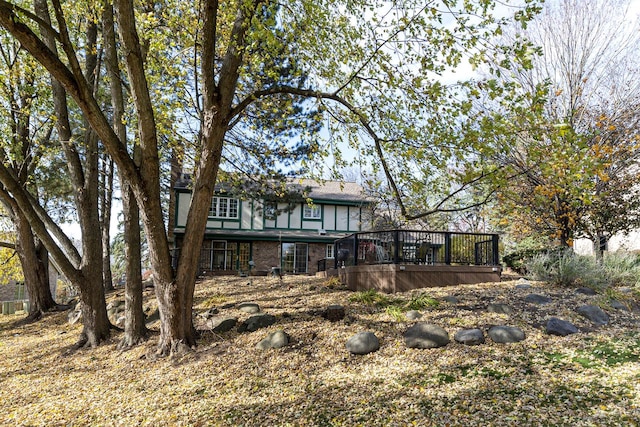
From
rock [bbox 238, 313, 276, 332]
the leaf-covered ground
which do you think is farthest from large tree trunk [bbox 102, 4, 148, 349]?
rock [bbox 238, 313, 276, 332]

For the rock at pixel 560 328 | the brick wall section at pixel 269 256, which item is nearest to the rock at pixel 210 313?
the rock at pixel 560 328

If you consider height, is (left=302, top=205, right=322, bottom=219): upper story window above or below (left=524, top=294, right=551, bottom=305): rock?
above

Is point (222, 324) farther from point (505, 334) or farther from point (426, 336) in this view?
point (505, 334)

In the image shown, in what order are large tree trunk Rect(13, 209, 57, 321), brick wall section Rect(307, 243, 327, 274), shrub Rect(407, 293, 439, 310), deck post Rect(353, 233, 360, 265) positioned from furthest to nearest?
brick wall section Rect(307, 243, 327, 274), large tree trunk Rect(13, 209, 57, 321), deck post Rect(353, 233, 360, 265), shrub Rect(407, 293, 439, 310)

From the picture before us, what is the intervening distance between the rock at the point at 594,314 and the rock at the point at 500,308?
3.66 ft

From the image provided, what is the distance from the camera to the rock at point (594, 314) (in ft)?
Result: 22.3

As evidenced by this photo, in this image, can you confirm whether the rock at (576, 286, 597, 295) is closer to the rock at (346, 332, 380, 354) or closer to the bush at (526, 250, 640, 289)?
the bush at (526, 250, 640, 289)

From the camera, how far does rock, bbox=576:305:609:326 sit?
679 cm

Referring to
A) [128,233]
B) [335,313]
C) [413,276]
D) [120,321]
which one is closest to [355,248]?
[413,276]

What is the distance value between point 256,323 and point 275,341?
1088 millimetres

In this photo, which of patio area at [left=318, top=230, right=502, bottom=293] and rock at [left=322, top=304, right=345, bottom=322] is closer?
rock at [left=322, top=304, right=345, bottom=322]

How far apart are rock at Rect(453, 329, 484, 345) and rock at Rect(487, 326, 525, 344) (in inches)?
7.0

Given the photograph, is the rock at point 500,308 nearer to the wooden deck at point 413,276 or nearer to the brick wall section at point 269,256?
the wooden deck at point 413,276

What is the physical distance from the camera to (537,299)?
784 cm
